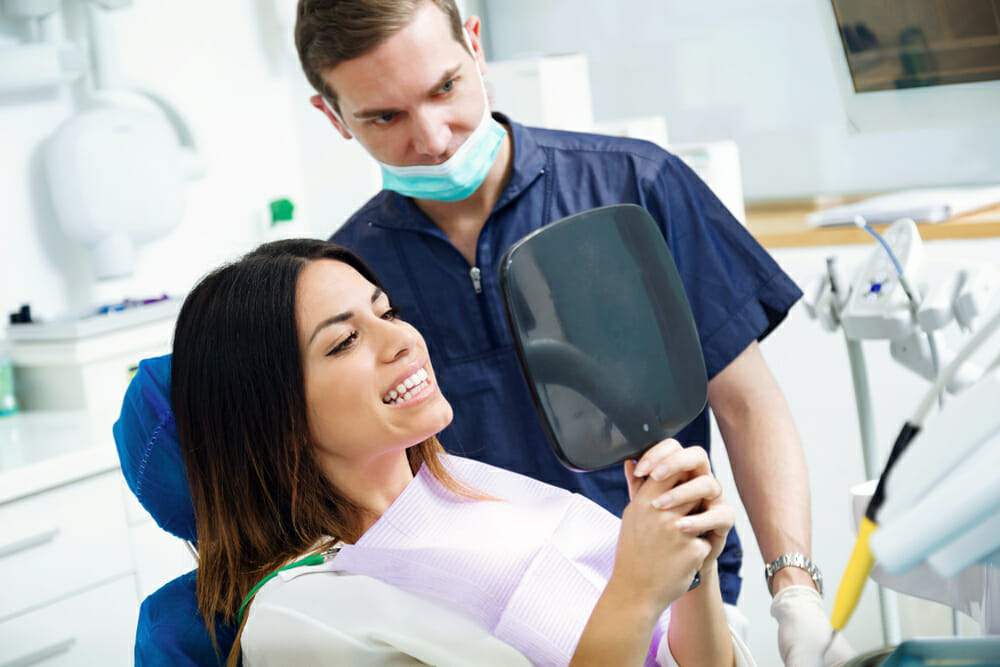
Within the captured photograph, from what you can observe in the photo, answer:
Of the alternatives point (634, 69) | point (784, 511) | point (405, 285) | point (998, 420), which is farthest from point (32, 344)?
point (998, 420)

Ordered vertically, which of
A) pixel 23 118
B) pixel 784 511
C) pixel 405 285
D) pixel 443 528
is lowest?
pixel 784 511

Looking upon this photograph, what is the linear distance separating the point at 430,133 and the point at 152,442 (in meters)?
0.52

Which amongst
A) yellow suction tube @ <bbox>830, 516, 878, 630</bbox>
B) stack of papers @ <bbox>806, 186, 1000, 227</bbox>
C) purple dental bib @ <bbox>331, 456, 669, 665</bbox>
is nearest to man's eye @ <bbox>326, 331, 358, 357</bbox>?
purple dental bib @ <bbox>331, 456, 669, 665</bbox>

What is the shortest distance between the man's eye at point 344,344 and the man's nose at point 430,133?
0.34 meters

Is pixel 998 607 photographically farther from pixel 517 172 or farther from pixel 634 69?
pixel 634 69

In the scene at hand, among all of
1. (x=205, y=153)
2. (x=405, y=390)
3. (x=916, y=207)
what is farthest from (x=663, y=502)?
(x=205, y=153)

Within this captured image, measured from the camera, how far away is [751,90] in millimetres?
3152

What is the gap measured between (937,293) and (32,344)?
6.22 feet

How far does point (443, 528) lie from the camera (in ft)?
3.67

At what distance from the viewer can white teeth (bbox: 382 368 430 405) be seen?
1.11 meters

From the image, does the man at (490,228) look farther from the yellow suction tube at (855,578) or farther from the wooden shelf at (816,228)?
the wooden shelf at (816,228)

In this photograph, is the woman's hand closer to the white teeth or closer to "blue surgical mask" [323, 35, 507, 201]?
the white teeth

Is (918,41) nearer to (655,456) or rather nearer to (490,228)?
(490,228)

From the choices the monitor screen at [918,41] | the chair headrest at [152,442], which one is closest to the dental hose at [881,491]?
the chair headrest at [152,442]
